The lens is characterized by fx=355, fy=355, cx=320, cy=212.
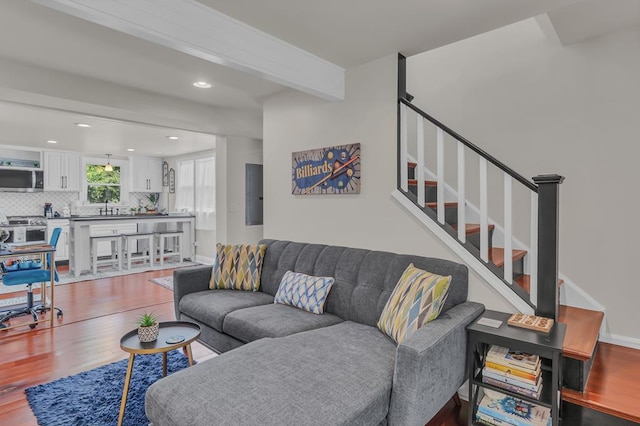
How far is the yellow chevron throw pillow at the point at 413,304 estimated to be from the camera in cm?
199

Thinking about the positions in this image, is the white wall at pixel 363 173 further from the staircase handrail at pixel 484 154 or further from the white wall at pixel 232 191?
the white wall at pixel 232 191

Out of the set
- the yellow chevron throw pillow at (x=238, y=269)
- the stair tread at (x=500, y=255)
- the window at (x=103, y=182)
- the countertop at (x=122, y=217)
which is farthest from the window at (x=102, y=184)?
the stair tread at (x=500, y=255)

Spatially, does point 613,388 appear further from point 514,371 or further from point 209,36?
point 209,36

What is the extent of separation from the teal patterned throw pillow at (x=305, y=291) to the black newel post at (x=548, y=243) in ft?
4.52

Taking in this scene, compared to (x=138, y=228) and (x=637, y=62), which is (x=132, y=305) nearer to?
(x=138, y=228)

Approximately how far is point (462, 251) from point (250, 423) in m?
1.75

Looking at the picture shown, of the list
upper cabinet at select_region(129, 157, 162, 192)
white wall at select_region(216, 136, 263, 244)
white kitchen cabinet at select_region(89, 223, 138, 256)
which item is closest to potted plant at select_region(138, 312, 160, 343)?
white wall at select_region(216, 136, 263, 244)

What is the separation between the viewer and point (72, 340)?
10.8 ft

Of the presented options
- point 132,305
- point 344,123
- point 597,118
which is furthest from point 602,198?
point 132,305

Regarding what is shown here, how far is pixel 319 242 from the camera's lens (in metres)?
3.41

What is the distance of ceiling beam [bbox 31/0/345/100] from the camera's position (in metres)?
1.83

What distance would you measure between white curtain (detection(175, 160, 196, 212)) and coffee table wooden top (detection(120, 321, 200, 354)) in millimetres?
5931

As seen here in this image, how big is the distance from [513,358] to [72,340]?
363 cm

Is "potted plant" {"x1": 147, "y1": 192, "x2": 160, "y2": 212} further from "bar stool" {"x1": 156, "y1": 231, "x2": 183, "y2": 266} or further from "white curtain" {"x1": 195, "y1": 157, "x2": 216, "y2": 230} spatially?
"white curtain" {"x1": 195, "y1": 157, "x2": 216, "y2": 230}
